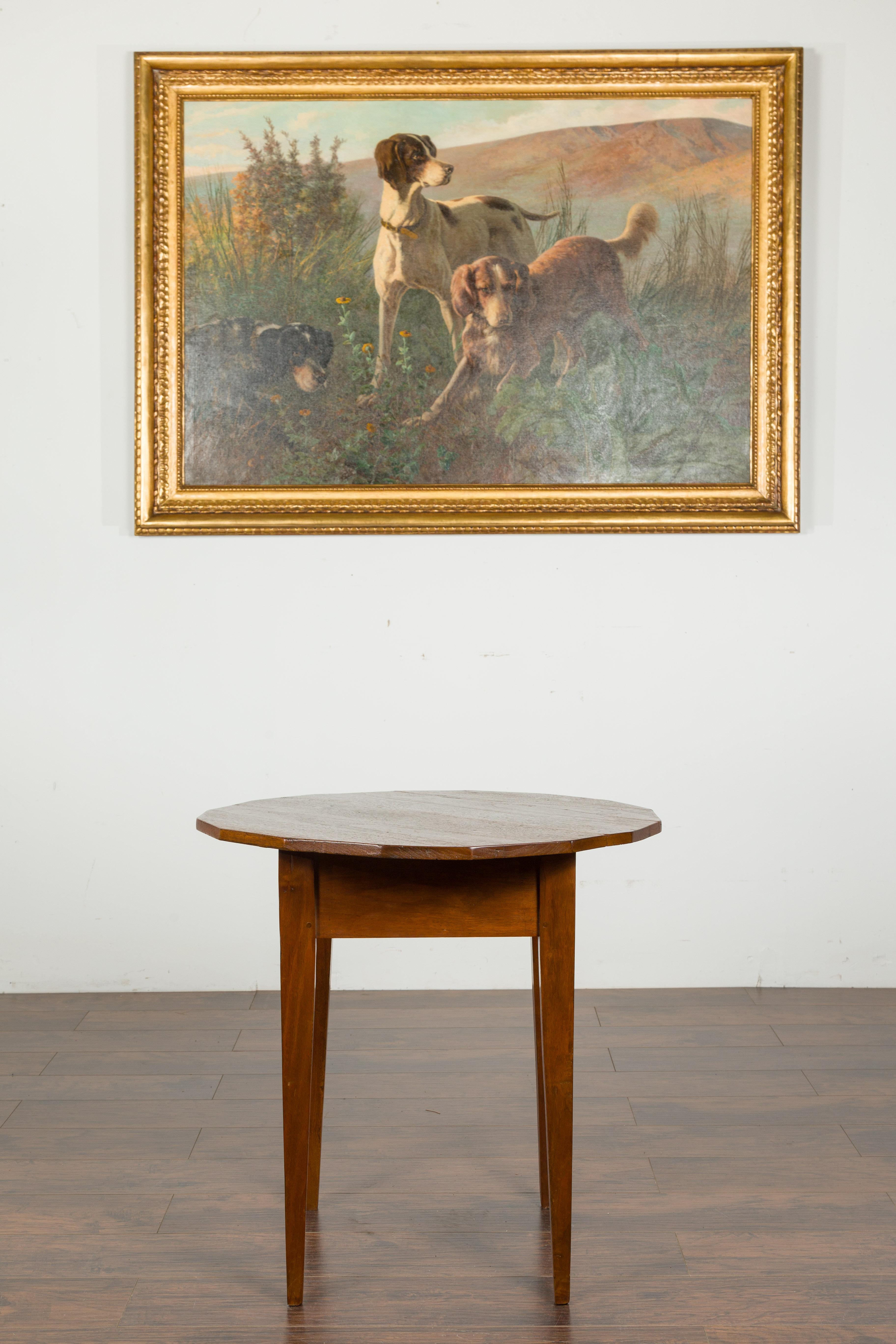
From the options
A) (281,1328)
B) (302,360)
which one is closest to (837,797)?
(302,360)

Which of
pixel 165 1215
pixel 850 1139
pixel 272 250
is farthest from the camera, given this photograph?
pixel 272 250

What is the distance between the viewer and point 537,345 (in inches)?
126

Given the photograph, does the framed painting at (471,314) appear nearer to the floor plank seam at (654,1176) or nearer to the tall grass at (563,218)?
the tall grass at (563,218)

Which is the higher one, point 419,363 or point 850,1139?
point 419,363

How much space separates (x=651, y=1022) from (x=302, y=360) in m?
2.14

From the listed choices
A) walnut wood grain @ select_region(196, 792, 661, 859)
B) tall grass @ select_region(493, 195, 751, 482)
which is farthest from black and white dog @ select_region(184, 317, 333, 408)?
walnut wood grain @ select_region(196, 792, 661, 859)

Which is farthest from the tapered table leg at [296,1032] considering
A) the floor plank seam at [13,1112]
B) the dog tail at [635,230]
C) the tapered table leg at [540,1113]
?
the dog tail at [635,230]

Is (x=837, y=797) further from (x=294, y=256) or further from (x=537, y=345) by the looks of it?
(x=294, y=256)

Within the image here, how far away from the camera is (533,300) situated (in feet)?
10.5

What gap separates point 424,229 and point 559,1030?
8.00 feet

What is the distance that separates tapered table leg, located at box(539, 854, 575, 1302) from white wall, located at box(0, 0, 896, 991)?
163 centimetres

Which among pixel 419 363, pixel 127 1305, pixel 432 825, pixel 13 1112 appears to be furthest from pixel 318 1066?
pixel 419 363

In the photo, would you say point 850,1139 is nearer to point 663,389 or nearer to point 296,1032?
point 296,1032

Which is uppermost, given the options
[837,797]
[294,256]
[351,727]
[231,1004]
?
[294,256]
